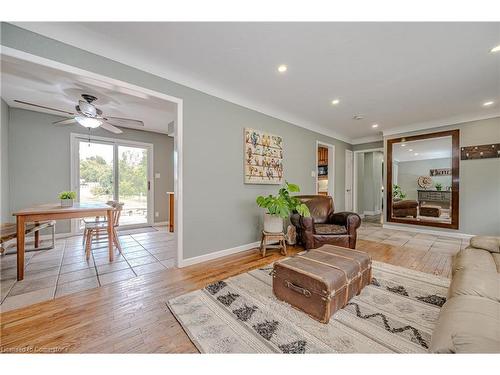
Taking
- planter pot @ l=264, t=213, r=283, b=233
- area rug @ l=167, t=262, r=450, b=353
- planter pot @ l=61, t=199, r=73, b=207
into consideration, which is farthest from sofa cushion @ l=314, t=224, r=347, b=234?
planter pot @ l=61, t=199, r=73, b=207

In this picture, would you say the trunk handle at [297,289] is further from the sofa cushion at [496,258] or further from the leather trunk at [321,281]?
the sofa cushion at [496,258]

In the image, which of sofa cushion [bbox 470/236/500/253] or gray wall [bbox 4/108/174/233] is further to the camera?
gray wall [bbox 4/108/174/233]

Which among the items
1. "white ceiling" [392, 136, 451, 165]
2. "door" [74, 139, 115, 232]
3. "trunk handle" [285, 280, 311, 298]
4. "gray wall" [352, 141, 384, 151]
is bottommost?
"trunk handle" [285, 280, 311, 298]

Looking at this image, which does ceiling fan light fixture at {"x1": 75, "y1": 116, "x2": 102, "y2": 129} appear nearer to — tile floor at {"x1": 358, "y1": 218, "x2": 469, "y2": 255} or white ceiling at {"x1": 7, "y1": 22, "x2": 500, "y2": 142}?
white ceiling at {"x1": 7, "y1": 22, "x2": 500, "y2": 142}

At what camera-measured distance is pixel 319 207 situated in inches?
140

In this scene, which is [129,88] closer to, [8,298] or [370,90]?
[8,298]

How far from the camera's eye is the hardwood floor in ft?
4.21

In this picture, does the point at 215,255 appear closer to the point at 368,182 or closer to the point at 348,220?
the point at 348,220

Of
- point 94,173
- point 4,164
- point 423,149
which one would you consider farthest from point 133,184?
point 423,149

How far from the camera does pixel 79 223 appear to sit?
429 cm

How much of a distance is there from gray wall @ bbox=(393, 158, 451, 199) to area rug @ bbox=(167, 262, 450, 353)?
129 inches

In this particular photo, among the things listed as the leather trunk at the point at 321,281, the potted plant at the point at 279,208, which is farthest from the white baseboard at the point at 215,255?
the leather trunk at the point at 321,281
